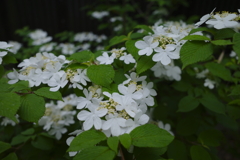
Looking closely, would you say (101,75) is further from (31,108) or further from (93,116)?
(31,108)

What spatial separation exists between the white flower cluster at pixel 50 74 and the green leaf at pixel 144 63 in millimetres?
265

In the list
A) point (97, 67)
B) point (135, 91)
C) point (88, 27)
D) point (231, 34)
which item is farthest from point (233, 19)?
point (88, 27)

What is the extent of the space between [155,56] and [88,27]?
4.91 metres

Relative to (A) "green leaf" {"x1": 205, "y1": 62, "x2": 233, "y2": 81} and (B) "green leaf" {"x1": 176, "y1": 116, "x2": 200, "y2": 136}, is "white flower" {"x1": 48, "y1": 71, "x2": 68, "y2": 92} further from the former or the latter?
(A) "green leaf" {"x1": 205, "y1": 62, "x2": 233, "y2": 81}

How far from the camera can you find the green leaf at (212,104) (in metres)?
1.09

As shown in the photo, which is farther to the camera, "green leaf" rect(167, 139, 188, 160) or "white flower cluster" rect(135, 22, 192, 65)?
"green leaf" rect(167, 139, 188, 160)

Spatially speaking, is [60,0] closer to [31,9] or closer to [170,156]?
[31,9]

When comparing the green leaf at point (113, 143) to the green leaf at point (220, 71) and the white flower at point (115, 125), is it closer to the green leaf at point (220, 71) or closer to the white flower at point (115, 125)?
the white flower at point (115, 125)

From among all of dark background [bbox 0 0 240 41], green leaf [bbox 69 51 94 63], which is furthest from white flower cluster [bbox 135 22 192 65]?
dark background [bbox 0 0 240 41]

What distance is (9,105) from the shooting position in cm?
73

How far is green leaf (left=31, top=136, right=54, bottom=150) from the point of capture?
1184mm

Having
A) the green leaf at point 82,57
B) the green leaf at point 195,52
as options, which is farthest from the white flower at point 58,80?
the green leaf at point 195,52

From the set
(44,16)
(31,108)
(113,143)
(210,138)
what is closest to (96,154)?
(113,143)

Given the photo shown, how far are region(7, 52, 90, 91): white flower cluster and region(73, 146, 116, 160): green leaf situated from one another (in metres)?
0.36
